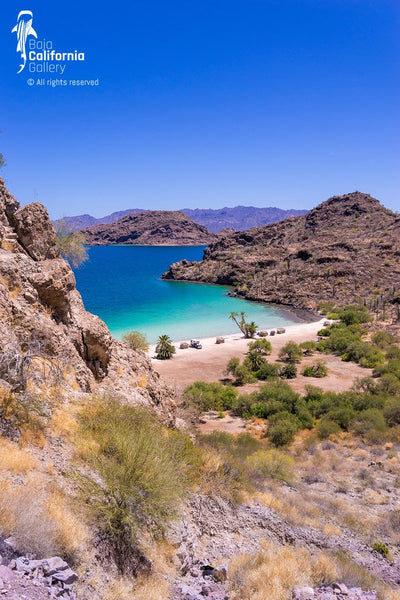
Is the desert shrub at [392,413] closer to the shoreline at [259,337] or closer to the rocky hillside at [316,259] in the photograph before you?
the shoreline at [259,337]

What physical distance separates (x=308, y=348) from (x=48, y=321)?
118 feet

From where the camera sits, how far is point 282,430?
783 inches

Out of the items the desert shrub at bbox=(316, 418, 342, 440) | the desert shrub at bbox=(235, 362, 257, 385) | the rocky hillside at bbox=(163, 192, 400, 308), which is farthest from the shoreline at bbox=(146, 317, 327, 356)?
the desert shrub at bbox=(316, 418, 342, 440)

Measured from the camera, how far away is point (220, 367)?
1393 inches

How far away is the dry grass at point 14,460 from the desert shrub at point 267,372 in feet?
88.2

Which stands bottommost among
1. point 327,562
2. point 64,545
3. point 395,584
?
point 395,584

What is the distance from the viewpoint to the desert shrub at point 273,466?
13.7 meters

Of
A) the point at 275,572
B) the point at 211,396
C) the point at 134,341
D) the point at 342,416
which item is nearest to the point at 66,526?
the point at 275,572

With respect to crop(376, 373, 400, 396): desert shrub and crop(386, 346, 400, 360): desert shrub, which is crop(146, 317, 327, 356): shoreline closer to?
crop(386, 346, 400, 360): desert shrub

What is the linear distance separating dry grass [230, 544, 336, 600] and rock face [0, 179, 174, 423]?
5178mm

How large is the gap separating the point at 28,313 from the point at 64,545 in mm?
5535

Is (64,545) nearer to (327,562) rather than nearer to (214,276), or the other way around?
(327,562)

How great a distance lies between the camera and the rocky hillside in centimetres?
7700

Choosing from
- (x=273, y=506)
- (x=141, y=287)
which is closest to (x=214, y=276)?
(x=141, y=287)
